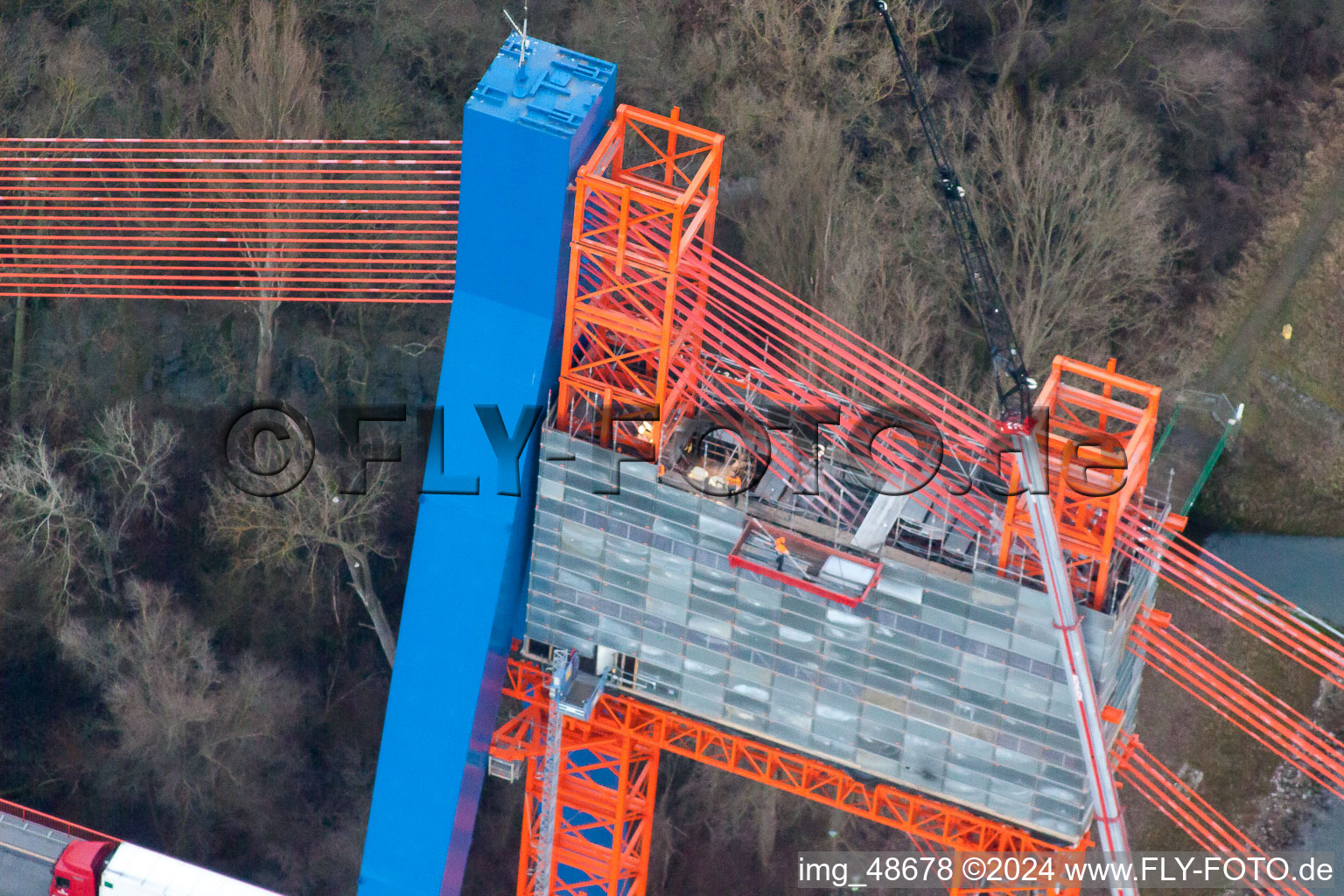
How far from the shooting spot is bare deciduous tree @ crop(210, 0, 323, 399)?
61.8 metres

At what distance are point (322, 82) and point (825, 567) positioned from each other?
30.1 m

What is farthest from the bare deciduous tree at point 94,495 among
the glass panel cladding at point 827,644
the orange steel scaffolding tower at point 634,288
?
the orange steel scaffolding tower at point 634,288

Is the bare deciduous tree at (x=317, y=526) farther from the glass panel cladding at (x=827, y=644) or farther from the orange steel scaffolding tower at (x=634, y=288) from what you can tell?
the orange steel scaffolding tower at (x=634, y=288)

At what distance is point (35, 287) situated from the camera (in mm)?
59250

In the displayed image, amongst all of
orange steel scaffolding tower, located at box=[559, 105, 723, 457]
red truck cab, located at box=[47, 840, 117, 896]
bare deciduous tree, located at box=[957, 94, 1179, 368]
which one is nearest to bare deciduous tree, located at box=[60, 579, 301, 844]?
red truck cab, located at box=[47, 840, 117, 896]

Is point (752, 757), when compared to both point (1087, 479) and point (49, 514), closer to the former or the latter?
point (1087, 479)

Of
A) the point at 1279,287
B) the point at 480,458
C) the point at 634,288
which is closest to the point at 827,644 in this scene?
the point at 480,458

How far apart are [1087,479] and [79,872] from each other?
101 ft

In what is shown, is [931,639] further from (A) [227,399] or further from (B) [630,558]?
(A) [227,399]

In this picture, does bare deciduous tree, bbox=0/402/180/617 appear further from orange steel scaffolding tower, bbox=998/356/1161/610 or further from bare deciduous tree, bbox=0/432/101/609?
orange steel scaffolding tower, bbox=998/356/1161/610

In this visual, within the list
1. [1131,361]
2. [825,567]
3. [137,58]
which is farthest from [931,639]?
[137,58]

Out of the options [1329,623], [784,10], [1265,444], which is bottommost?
[1329,623]

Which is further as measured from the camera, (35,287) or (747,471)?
(35,287)

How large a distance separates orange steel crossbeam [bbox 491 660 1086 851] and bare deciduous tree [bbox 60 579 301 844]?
52.9ft
